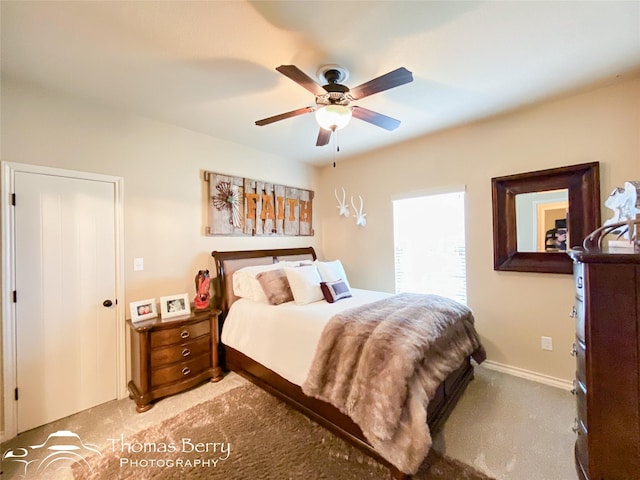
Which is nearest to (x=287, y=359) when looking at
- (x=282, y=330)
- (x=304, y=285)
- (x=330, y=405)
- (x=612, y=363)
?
(x=282, y=330)

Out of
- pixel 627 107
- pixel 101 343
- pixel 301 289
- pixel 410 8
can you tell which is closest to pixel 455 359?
pixel 301 289

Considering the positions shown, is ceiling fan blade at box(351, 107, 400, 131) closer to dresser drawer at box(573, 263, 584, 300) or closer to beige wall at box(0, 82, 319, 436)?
dresser drawer at box(573, 263, 584, 300)

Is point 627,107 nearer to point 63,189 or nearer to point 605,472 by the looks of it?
point 605,472

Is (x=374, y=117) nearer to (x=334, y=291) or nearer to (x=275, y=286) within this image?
(x=334, y=291)

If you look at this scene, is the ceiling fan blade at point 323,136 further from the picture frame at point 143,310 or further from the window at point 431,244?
the picture frame at point 143,310

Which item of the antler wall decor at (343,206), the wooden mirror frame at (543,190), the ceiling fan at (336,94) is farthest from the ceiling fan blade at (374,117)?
the antler wall decor at (343,206)

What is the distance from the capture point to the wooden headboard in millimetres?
3016

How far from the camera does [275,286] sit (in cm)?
280

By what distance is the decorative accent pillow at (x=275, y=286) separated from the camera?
273 cm

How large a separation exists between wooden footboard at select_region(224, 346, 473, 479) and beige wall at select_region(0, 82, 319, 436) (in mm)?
1121

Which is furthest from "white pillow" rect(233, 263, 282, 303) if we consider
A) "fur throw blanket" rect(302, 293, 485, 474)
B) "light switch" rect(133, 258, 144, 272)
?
"fur throw blanket" rect(302, 293, 485, 474)

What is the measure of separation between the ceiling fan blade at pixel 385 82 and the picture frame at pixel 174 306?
95.5 inches

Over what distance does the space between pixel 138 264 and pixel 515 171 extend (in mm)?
3910

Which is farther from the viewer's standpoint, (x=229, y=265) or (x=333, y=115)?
(x=229, y=265)
